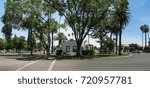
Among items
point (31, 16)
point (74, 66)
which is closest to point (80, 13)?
point (31, 16)

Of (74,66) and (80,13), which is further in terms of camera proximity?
(80,13)

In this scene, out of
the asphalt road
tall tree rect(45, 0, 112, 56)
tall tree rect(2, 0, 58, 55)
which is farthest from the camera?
tall tree rect(2, 0, 58, 55)

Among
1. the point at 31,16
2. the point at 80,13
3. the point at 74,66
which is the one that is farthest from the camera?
the point at 31,16

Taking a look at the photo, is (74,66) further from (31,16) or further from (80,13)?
(31,16)

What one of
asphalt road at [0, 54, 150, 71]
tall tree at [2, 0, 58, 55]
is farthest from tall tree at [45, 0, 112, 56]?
asphalt road at [0, 54, 150, 71]

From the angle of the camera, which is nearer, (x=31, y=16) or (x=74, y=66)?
(x=74, y=66)

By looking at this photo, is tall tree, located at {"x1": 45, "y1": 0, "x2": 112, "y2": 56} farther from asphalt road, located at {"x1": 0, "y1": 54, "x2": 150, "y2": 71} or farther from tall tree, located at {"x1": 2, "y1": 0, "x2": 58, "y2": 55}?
asphalt road, located at {"x1": 0, "y1": 54, "x2": 150, "y2": 71}

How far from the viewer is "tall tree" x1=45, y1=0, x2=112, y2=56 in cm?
6238

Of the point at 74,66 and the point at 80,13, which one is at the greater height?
the point at 80,13

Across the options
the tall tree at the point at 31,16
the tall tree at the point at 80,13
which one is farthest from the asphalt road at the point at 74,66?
the tall tree at the point at 31,16

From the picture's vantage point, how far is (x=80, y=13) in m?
64.5

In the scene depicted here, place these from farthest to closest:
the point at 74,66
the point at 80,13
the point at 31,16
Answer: the point at 31,16, the point at 80,13, the point at 74,66

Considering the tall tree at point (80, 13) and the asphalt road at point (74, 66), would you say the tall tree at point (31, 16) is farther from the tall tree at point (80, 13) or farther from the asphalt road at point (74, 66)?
the asphalt road at point (74, 66)

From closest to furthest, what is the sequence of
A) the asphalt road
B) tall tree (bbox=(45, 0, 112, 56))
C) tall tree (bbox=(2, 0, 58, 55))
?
the asphalt road, tall tree (bbox=(45, 0, 112, 56)), tall tree (bbox=(2, 0, 58, 55))
